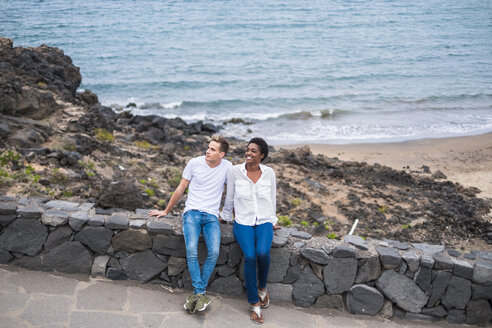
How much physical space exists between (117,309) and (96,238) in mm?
949

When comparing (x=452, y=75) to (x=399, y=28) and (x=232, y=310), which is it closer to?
(x=399, y=28)

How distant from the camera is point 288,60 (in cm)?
3525

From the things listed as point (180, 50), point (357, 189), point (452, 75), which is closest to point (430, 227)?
point (357, 189)

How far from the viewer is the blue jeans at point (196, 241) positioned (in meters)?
4.56

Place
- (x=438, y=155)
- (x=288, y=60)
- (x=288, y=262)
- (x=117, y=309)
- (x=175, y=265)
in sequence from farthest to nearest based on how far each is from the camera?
(x=288, y=60) < (x=438, y=155) < (x=175, y=265) < (x=288, y=262) < (x=117, y=309)

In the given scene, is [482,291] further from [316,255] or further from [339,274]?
[316,255]

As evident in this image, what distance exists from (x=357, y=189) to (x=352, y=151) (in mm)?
5346

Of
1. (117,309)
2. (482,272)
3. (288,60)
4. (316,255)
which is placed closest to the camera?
(117,309)

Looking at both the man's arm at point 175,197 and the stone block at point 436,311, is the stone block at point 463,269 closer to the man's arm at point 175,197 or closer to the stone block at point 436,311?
the stone block at point 436,311

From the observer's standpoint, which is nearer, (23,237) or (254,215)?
(254,215)

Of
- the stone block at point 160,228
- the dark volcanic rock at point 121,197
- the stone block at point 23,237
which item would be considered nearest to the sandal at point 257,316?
the stone block at point 160,228

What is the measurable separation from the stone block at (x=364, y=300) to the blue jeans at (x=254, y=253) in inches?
42.6

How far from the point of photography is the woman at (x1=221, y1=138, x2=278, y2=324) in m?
4.64

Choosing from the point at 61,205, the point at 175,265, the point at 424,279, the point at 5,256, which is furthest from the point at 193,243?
the point at 424,279
